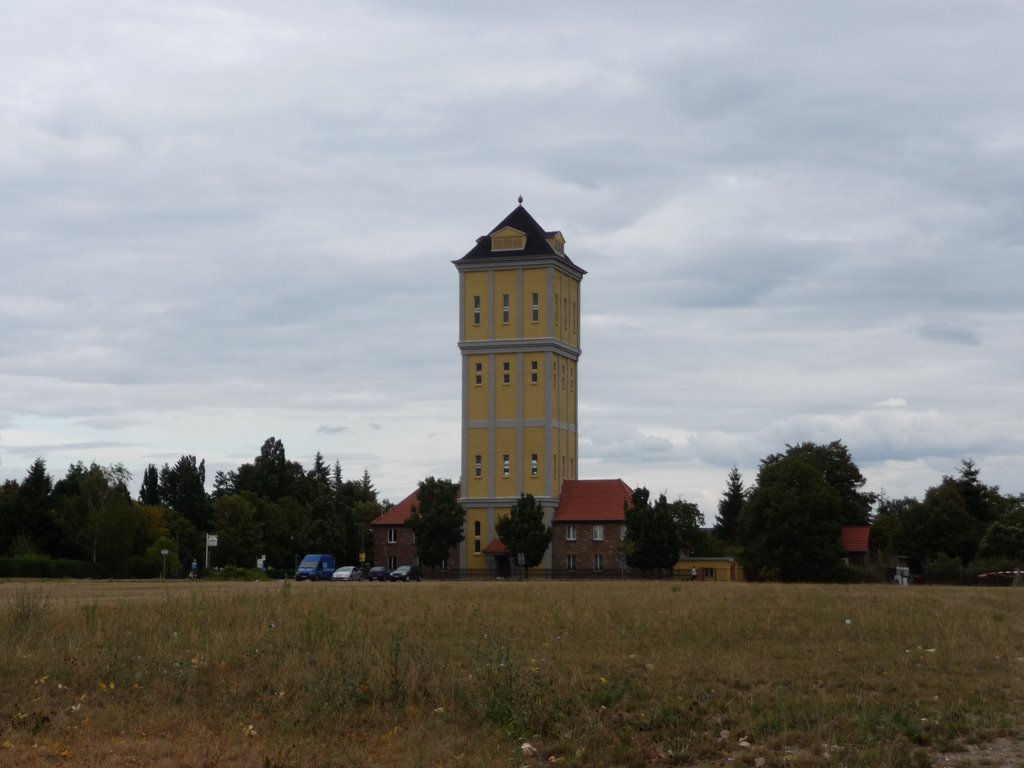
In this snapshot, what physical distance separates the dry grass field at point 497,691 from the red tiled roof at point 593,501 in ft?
273

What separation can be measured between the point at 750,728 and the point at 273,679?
7.19m

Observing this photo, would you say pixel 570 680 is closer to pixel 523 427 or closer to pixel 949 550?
pixel 523 427

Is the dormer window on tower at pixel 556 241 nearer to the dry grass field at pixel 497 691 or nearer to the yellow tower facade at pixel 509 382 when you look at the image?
the yellow tower facade at pixel 509 382

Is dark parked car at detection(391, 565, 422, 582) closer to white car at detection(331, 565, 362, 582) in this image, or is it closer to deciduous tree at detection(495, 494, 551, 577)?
white car at detection(331, 565, 362, 582)

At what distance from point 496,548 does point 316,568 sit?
1445cm

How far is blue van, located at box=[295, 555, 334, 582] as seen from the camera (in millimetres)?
107938

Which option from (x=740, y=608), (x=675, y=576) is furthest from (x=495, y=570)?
(x=740, y=608)

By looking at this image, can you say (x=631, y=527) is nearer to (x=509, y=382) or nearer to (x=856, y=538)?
(x=509, y=382)

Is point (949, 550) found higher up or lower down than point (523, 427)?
lower down

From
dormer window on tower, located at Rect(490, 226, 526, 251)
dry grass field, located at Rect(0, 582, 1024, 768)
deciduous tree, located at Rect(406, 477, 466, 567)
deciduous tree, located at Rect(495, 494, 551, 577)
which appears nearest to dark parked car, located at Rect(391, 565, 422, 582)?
deciduous tree, located at Rect(406, 477, 466, 567)

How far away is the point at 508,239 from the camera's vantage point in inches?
4594

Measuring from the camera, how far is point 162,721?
60.2ft

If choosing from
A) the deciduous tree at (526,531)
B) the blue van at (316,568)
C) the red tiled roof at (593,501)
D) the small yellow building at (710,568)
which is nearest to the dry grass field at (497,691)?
the small yellow building at (710,568)

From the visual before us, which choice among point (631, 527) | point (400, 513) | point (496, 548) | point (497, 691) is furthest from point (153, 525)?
point (497, 691)
